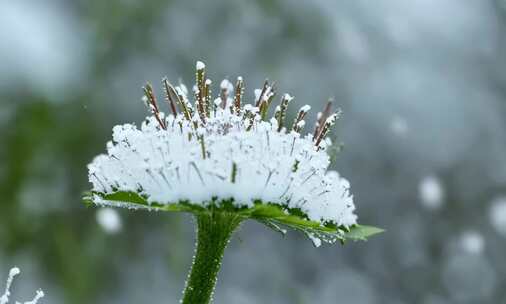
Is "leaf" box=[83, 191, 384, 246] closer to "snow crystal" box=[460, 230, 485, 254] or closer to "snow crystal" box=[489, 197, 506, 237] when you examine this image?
"snow crystal" box=[460, 230, 485, 254]

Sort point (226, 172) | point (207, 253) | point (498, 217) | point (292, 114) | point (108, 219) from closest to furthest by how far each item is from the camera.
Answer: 1. point (226, 172)
2. point (207, 253)
3. point (108, 219)
4. point (292, 114)
5. point (498, 217)

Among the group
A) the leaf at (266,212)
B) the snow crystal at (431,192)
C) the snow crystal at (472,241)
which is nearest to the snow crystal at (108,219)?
the snow crystal at (431,192)

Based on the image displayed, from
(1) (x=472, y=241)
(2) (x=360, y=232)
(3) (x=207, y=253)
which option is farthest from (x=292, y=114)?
(3) (x=207, y=253)

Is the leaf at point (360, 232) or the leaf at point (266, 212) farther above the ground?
the leaf at point (360, 232)

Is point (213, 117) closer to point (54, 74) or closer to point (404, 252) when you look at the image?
point (54, 74)

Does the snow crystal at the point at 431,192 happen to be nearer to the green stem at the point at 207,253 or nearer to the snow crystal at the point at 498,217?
the snow crystal at the point at 498,217

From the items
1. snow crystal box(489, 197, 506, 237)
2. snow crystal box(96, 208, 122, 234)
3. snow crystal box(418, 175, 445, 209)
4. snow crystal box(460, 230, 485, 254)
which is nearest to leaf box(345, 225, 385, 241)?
snow crystal box(96, 208, 122, 234)

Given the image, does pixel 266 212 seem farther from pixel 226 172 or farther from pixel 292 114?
pixel 292 114
